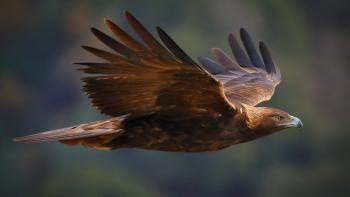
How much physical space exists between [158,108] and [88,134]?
0.43 m

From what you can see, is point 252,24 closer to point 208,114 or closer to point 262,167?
point 262,167

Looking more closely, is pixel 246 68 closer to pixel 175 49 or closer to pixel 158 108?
pixel 158 108

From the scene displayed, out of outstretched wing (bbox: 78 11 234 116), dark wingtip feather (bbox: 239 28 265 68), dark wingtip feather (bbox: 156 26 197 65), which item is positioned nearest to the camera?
dark wingtip feather (bbox: 156 26 197 65)

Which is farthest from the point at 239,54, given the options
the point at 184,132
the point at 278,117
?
the point at 184,132

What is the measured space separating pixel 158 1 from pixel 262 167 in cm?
288

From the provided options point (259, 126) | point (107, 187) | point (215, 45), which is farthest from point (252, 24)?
point (259, 126)

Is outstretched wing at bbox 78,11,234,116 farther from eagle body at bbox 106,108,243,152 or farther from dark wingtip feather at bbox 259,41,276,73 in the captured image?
dark wingtip feather at bbox 259,41,276,73

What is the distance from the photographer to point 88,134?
4.18 metres

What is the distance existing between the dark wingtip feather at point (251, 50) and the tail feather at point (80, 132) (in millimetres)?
2021

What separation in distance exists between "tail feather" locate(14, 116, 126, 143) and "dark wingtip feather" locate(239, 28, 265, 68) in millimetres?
2021

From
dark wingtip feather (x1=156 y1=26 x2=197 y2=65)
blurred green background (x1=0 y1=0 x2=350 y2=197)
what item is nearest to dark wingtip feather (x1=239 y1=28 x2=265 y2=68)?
dark wingtip feather (x1=156 y1=26 x2=197 y2=65)

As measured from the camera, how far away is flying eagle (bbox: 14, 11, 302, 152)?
12.8 ft

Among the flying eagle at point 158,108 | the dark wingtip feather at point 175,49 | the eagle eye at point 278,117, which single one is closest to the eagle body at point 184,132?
the flying eagle at point 158,108

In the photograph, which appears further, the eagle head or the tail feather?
the eagle head
